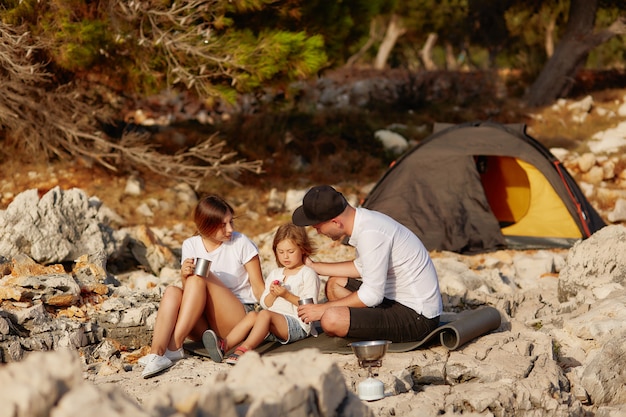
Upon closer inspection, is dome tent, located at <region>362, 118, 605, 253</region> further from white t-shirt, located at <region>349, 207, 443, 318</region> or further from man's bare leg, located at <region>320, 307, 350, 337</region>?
man's bare leg, located at <region>320, 307, 350, 337</region>

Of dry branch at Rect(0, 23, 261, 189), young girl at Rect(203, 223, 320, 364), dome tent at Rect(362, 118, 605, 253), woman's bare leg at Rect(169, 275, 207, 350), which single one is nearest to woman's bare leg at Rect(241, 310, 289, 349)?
young girl at Rect(203, 223, 320, 364)

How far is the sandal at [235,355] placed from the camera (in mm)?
5426

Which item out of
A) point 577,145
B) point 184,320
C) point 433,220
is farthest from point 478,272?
point 577,145

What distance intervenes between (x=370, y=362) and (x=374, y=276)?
0.60 meters

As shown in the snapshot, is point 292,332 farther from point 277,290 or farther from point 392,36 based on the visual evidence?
point 392,36

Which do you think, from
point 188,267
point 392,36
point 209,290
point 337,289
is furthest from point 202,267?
point 392,36

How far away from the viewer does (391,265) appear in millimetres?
5566

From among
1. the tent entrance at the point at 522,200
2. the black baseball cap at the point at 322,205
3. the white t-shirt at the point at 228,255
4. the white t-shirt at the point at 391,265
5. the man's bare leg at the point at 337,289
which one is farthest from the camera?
the tent entrance at the point at 522,200

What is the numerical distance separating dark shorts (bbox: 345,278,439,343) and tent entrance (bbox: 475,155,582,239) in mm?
5193

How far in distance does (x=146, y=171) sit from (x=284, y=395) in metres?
9.21

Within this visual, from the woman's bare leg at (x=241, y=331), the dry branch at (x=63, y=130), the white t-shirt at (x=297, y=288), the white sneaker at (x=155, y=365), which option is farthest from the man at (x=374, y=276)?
the dry branch at (x=63, y=130)

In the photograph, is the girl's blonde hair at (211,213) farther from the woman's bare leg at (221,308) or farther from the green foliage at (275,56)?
the green foliage at (275,56)

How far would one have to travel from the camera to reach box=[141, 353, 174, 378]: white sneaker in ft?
17.2

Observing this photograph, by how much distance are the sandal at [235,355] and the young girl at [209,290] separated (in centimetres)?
27
